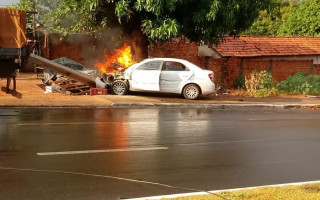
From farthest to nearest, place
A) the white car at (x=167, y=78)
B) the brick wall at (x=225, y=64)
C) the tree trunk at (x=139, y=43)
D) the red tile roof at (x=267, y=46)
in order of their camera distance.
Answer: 1. the red tile roof at (x=267, y=46)
2. the brick wall at (x=225, y=64)
3. the tree trunk at (x=139, y=43)
4. the white car at (x=167, y=78)

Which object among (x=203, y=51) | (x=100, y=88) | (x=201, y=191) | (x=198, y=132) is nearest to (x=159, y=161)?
(x=201, y=191)

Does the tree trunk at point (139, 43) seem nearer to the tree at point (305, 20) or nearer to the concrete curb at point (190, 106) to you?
the concrete curb at point (190, 106)

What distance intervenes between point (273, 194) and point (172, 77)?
1389 cm

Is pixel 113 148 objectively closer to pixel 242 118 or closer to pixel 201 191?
pixel 201 191

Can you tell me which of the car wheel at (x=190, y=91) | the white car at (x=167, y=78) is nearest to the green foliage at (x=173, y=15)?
the white car at (x=167, y=78)

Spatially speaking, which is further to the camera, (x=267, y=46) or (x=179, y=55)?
(x=267, y=46)

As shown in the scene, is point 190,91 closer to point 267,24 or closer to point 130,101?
point 130,101

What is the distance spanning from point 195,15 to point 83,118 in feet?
27.4

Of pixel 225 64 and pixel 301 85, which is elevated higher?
pixel 225 64

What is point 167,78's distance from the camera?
20.0 m

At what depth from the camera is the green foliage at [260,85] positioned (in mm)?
24031

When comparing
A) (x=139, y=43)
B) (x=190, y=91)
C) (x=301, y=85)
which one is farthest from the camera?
(x=301, y=85)

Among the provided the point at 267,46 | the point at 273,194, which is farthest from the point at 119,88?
the point at 273,194

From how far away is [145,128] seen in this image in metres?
12.4
